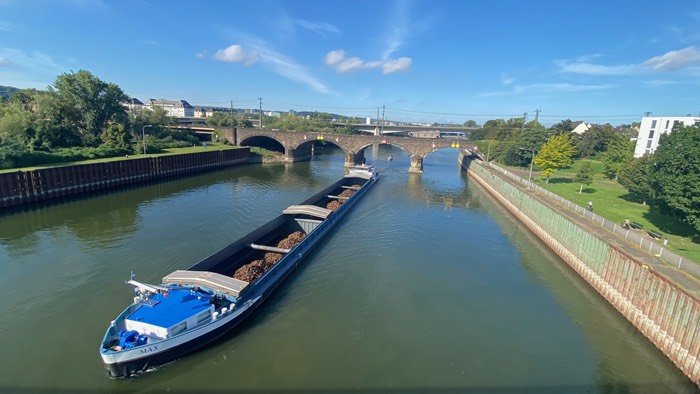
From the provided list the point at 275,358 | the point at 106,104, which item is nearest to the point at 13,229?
the point at 275,358

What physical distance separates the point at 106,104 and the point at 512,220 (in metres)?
88.7

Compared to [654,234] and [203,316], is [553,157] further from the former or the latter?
[203,316]

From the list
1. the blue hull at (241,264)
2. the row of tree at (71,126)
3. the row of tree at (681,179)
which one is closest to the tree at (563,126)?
the row of tree at (681,179)

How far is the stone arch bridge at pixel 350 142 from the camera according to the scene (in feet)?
312

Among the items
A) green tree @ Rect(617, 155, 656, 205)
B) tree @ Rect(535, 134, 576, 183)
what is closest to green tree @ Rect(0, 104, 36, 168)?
tree @ Rect(535, 134, 576, 183)

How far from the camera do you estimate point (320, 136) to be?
10181cm

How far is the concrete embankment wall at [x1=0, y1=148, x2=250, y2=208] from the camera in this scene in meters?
45.3

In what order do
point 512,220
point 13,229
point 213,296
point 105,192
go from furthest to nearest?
point 105,192 < point 512,220 < point 13,229 < point 213,296

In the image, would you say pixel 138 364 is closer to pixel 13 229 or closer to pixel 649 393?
pixel 649 393

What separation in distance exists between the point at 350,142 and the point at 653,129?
8026 centimetres

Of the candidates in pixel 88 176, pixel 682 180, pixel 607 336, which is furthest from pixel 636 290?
pixel 88 176

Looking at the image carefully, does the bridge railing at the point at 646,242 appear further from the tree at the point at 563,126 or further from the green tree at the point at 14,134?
the tree at the point at 563,126

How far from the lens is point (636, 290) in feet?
75.6

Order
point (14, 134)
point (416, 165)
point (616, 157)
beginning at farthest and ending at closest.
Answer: point (416, 165) → point (616, 157) → point (14, 134)
